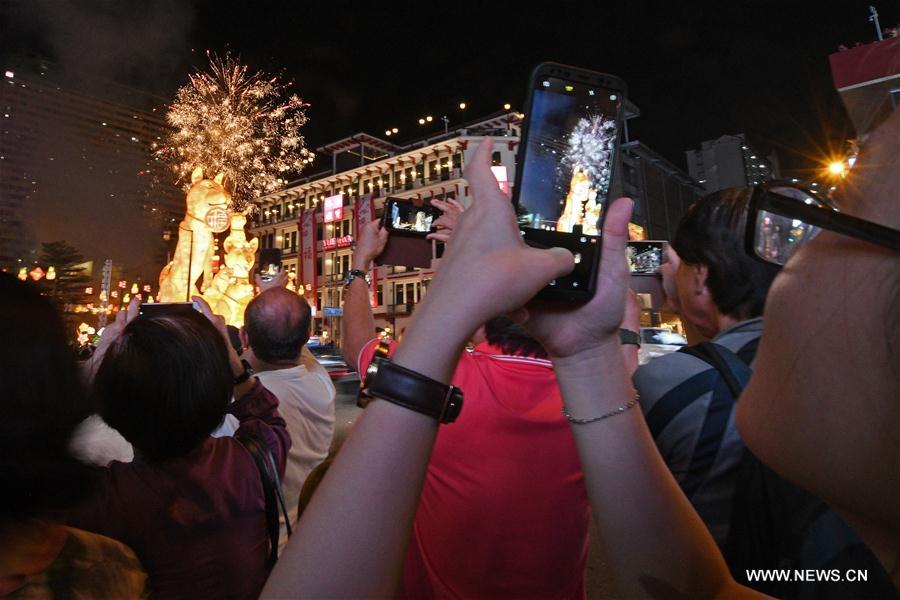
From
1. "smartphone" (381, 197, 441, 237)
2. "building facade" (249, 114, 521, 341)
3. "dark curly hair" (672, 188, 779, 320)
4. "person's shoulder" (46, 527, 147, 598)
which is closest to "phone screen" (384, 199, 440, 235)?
"smartphone" (381, 197, 441, 237)

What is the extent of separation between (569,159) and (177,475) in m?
1.40

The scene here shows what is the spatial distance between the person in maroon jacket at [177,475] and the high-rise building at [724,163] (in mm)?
60025

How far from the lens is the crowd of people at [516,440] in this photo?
541 millimetres

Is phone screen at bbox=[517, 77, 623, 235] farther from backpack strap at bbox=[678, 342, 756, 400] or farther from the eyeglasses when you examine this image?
backpack strap at bbox=[678, 342, 756, 400]

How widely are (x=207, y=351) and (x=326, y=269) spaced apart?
43.0m

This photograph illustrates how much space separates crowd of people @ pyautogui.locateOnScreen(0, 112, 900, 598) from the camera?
541 millimetres

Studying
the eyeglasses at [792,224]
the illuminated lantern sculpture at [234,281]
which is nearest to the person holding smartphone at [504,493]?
the eyeglasses at [792,224]

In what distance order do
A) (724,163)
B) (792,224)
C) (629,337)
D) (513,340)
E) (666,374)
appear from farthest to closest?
(724,163) → (629,337) → (513,340) → (666,374) → (792,224)

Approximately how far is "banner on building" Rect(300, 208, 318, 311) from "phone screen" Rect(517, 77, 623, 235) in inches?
1673

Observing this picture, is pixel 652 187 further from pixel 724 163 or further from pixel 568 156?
pixel 568 156

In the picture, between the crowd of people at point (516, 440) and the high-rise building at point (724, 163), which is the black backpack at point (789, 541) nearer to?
the crowd of people at point (516, 440)

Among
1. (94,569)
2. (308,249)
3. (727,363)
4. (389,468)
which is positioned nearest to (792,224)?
(727,363)

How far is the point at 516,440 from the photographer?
160 centimetres

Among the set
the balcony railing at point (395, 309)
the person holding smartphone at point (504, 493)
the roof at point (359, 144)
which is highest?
the roof at point (359, 144)
